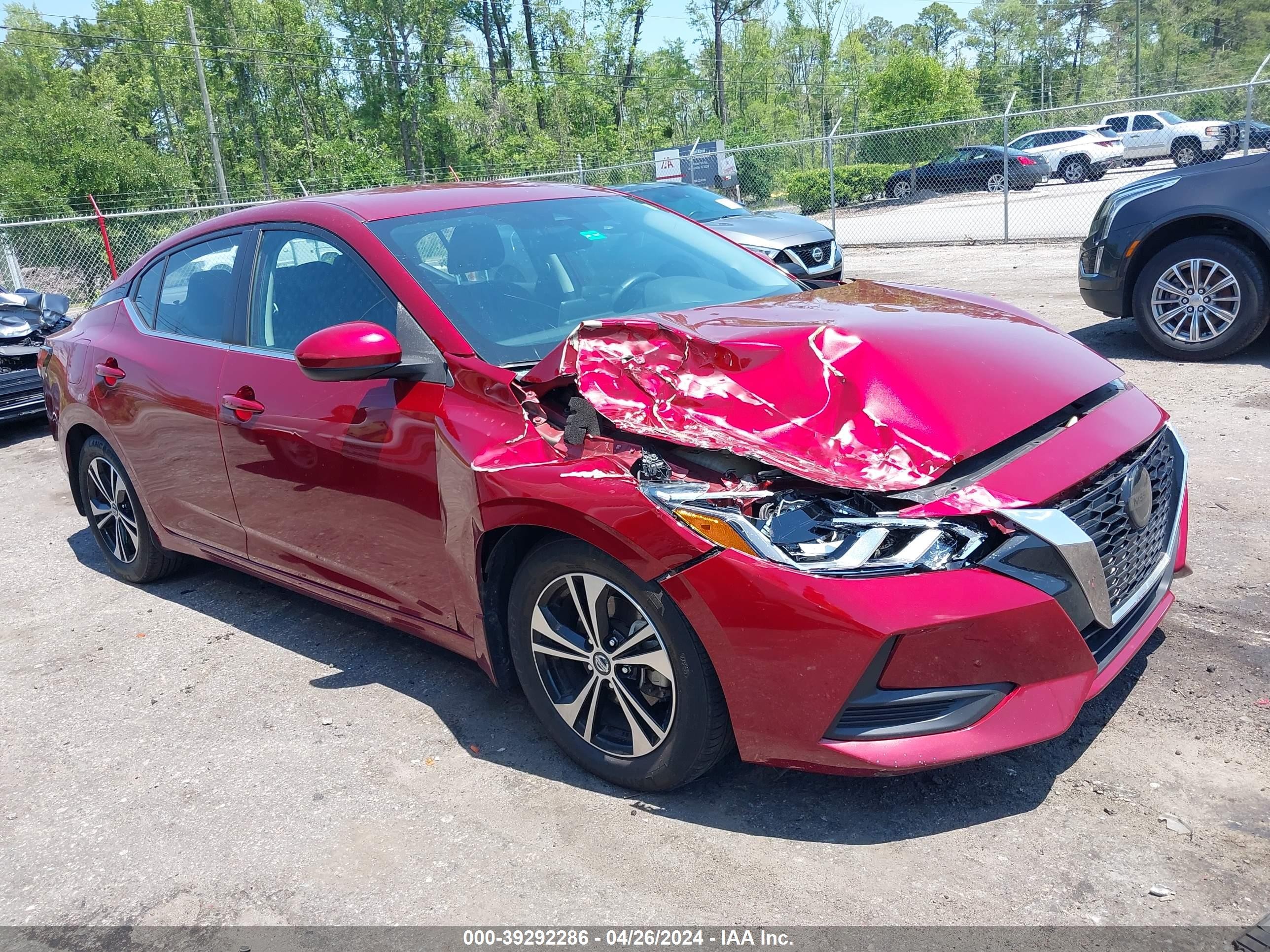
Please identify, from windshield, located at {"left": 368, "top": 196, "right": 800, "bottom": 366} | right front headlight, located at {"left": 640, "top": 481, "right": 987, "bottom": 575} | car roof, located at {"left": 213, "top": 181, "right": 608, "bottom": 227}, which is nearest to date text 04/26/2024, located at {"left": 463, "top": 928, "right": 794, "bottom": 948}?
right front headlight, located at {"left": 640, "top": 481, "right": 987, "bottom": 575}

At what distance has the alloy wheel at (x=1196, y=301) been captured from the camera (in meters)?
6.96

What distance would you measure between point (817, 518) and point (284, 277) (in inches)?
95.5

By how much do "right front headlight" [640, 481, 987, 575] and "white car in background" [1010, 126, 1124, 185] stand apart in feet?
95.6

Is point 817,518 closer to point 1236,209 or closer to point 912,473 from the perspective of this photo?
point 912,473

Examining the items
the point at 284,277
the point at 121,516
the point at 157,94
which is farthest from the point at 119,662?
the point at 157,94

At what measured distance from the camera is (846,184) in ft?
98.2

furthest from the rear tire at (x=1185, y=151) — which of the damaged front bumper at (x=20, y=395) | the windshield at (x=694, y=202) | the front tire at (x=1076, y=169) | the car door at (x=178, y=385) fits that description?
the car door at (x=178, y=385)

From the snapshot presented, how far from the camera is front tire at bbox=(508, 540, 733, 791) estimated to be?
2.67m

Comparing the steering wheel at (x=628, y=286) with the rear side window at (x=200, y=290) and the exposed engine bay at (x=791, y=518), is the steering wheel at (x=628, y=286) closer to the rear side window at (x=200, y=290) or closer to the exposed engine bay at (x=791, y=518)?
the exposed engine bay at (x=791, y=518)

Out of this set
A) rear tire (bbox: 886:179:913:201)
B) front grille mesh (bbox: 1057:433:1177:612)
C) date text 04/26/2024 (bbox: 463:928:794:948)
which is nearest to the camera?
date text 04/26/2024 (bbox: 463:928:794:948)

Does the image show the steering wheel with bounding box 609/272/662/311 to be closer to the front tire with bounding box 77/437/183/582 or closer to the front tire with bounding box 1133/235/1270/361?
the front tire with bounding box 77/437/183/582

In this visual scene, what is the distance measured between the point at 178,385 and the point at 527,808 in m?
2.43

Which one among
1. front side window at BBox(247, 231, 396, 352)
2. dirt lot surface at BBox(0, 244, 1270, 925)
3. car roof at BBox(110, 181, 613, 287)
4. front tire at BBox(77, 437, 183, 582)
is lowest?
dirt lot surface at BBox(0, 244, 1270, 925)

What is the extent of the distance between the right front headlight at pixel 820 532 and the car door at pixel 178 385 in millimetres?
2364
